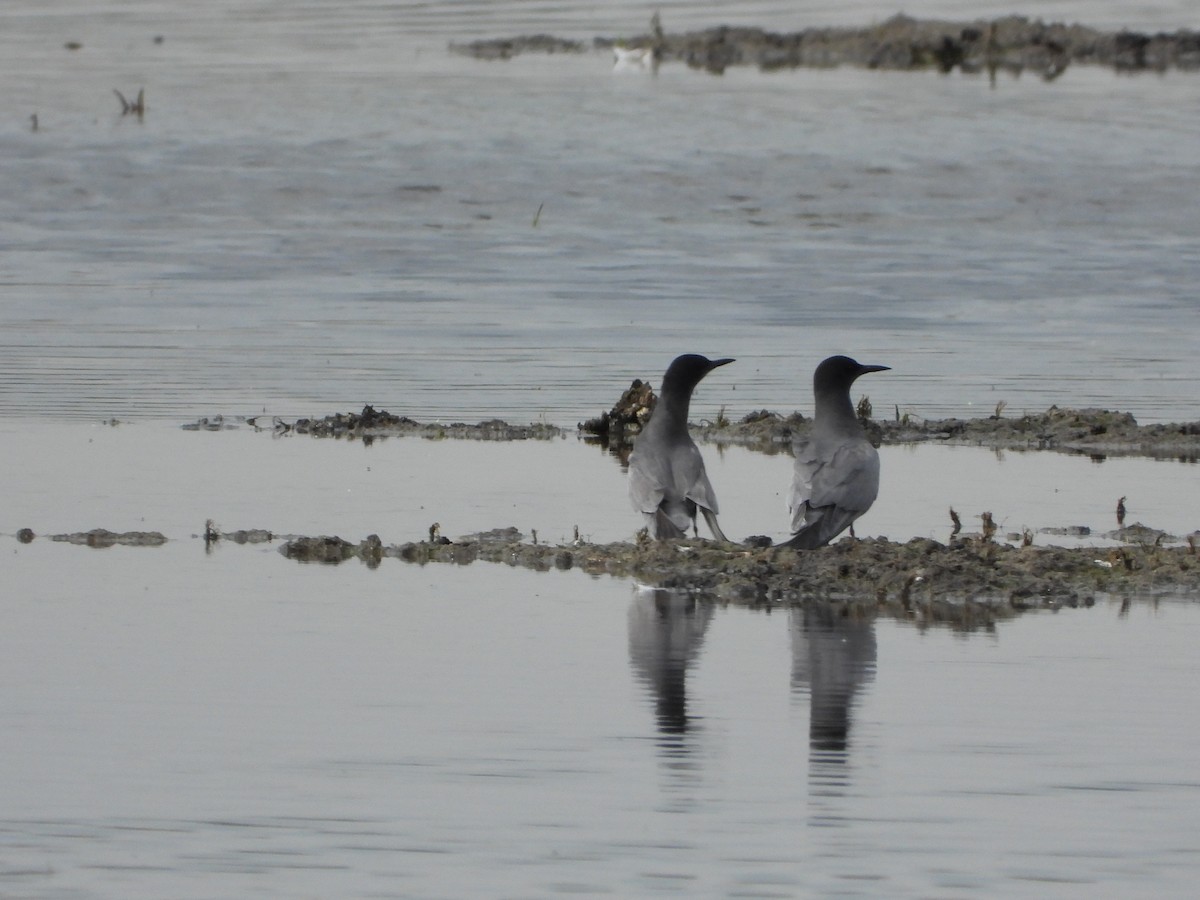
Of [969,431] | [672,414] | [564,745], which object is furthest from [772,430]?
[564,745]

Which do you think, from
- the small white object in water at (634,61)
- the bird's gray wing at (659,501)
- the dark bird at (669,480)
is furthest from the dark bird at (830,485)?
the small white object in water at (634,61)

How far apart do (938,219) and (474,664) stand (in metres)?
20.5

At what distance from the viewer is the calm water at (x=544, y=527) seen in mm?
7156

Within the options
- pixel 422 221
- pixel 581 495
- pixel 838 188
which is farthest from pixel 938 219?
pixel 581 495

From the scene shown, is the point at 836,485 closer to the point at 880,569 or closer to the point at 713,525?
the point at 713,525

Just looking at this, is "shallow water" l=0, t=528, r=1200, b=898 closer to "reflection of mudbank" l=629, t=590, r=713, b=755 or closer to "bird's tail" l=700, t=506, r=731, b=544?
"reflection of mudbank" l=629, t=590, r=713, b=755

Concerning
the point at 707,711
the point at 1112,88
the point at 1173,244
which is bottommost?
the point at 707,711

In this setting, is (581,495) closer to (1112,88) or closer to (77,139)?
(77,139)

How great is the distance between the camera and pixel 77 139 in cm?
3747

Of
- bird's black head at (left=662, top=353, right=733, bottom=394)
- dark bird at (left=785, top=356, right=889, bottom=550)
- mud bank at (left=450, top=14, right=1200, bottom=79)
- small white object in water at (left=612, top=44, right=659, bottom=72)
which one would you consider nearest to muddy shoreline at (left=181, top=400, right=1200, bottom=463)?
bird's black head at (left=662, top=353, right=733, bottom=394)

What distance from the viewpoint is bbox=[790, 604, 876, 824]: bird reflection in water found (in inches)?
305

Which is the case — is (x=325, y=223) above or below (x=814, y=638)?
above

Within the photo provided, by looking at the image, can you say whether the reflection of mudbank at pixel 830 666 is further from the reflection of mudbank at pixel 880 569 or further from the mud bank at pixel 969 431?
the mud bank at pixel 969 431

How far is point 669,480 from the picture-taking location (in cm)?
1143
